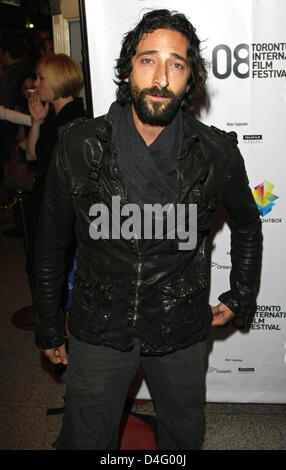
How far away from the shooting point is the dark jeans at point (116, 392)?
1.66 metres

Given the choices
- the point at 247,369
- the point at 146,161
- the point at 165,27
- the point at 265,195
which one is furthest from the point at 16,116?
the point at 247,369

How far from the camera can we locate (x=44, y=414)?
269 centimetres

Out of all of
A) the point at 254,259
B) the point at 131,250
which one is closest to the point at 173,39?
the point at 131,250

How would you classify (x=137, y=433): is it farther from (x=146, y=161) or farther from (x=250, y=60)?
(x=250, y=60)

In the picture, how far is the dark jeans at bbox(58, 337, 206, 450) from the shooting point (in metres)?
1.66

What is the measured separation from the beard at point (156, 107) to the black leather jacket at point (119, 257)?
133 mm

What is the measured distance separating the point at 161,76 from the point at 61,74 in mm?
1697

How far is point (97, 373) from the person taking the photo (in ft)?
5.44

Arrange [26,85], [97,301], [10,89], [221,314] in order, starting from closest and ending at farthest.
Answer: [97,301], [221,314], [26,85], [10,89]

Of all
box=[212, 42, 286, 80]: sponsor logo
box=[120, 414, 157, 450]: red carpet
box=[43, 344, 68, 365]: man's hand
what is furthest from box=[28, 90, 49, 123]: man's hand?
box=[120, 414, 157, 450]: red carpet

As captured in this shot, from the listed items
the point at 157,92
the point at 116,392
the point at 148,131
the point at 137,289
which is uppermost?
the point at 157,92
